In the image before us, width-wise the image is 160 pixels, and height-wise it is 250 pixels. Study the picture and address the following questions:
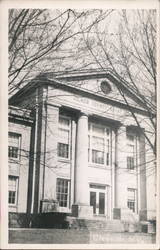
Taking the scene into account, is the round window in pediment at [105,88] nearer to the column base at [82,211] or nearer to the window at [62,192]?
the window at [62,192]

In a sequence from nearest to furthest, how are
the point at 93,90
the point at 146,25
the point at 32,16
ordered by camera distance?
1. the point at 32,16
2. the point at 146,25
3. the point at 93,90

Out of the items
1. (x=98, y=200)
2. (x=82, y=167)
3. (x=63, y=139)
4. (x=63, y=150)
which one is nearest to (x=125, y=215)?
(x=98, y=200)

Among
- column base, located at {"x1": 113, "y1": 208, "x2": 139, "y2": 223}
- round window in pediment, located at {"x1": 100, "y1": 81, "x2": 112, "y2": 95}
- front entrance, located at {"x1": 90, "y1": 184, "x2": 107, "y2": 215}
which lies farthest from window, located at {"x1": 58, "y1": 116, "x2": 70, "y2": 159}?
column base, located at {"x1": 113, "y1": 208, "x2": 139, "y2": 223}

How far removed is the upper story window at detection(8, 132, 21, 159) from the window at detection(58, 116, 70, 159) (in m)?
0.81

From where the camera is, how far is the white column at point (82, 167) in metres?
7.74

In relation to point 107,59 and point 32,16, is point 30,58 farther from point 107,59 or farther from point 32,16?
point 107,59

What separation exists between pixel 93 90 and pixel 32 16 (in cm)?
190

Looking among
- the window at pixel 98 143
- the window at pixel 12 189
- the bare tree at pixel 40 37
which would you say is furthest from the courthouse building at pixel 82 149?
the bare tree at pixel 40 37

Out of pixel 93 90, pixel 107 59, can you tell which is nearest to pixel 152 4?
pixel 107 59

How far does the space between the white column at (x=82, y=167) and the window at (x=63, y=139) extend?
21 centimetres

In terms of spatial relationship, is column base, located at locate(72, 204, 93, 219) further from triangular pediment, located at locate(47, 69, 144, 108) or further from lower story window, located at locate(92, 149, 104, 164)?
triangular pediment, located at locate(47, 69, 144, 108)

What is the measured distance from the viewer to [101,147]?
7828 millimetres

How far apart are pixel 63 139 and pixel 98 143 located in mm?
673

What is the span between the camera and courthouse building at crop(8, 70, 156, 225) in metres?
7.32
